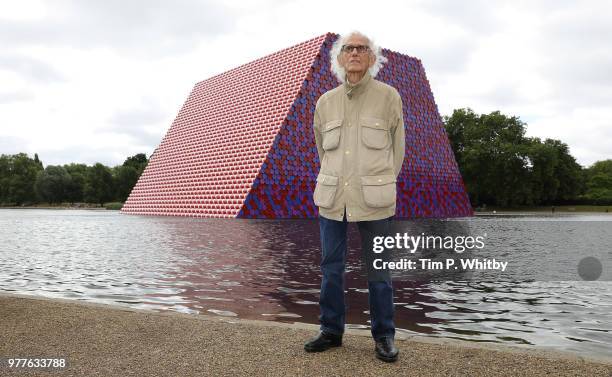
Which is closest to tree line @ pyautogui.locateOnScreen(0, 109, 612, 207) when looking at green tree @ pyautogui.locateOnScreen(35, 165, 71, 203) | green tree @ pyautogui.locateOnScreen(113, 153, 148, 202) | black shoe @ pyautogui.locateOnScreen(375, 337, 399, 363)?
green tree @ pyautogui.locateOnScreen(113, 153, 148, 202)

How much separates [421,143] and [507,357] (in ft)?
126

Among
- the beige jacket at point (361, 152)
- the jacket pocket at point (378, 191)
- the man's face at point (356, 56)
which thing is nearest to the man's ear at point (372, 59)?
the man's face at point (356, 56)

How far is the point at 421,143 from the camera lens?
41406 millimetres

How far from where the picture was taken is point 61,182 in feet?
328

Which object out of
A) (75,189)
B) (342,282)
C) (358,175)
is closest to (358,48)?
(358,175)

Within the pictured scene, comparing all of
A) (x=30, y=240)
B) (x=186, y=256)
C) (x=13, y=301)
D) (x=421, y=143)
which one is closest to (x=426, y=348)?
(x=13, y=301)

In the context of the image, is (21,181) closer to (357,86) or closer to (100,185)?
(100,185)

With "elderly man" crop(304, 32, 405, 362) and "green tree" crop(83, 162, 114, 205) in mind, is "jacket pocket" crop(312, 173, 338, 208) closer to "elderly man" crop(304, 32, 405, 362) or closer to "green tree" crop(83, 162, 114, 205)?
"elderly man" crop(304, 32, 405, 362)

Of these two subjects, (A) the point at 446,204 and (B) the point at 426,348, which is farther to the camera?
(A) the point at 446,204

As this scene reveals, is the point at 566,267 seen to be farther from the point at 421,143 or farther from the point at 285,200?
the point at 421,143

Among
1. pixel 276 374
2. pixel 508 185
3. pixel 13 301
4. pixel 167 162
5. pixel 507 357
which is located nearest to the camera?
pixel 276 374

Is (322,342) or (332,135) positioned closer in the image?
(322,342)

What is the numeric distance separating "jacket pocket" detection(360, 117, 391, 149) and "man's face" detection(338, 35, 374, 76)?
15.5 inches

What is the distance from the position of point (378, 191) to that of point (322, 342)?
4.00 feet
